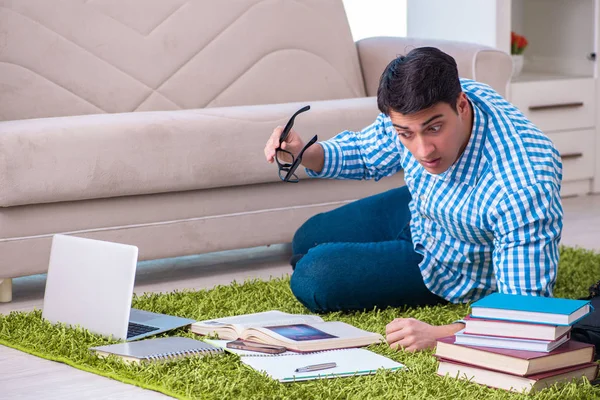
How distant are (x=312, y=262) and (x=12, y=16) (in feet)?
4.66

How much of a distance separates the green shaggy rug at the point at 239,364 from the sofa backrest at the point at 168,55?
94 cm

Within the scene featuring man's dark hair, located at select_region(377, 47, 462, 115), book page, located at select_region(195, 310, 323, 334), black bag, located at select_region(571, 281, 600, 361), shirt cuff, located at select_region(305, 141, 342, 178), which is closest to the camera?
man's dark hair, located at select_region(377, 47, 462, 115)

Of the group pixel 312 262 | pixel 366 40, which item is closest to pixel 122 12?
pixel 366 40

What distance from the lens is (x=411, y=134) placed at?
1.84 metres

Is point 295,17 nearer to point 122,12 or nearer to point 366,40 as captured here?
point 366,40

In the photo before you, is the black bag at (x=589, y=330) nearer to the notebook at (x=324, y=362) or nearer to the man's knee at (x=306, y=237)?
the notebook at (x=324, y=362)

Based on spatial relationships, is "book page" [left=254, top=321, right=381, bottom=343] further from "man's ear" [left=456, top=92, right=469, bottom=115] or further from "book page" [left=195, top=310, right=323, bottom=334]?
"man's ear" [left=456, top=92, right=469, bottom=115]

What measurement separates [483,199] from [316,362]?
0.45 m

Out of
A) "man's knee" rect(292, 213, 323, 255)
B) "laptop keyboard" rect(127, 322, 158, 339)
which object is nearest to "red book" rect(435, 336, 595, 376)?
"laptop keyboard" rect(127, 322, 158, 339)

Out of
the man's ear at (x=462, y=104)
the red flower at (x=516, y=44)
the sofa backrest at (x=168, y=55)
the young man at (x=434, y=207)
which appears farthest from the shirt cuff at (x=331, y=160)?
the red flower at (x=516, y=44)

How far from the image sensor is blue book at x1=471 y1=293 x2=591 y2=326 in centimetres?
168

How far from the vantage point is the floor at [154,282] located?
1849 mm

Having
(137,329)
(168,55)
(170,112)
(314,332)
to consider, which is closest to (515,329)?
(314,332)

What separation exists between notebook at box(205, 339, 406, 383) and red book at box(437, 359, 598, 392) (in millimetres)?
105
